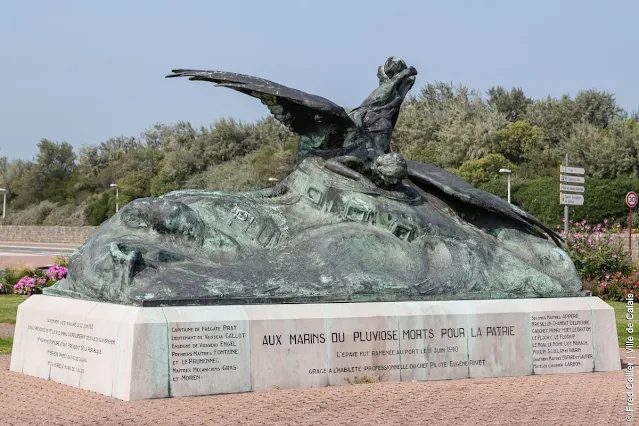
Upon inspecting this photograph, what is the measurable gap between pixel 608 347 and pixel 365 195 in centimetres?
290

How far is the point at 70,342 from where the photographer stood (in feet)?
29.2

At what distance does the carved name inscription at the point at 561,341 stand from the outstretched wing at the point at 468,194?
1.32 m

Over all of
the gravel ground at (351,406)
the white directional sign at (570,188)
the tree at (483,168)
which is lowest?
the gravel ground at (351,406)

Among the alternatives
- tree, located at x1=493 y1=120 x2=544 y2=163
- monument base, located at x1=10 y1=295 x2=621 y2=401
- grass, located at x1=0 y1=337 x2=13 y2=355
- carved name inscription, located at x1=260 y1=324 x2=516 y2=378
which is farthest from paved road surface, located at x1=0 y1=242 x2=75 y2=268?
tree, located at x1=493 y1=120 x2=544 y2=163

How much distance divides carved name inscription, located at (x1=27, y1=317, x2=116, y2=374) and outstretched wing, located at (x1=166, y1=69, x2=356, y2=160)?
9.26 ft

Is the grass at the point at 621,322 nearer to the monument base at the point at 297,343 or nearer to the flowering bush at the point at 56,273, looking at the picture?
the monument base at the point at 297,343

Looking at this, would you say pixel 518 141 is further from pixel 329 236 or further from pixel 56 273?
pixel 329 236

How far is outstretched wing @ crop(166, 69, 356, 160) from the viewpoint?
1020 cm

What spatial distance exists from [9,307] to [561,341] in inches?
491

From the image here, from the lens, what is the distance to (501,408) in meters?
7.73

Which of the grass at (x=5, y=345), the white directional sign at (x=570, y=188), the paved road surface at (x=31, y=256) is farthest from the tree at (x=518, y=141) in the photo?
the grass at (x=5, y=345)

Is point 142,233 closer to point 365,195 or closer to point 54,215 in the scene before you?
point 365,195

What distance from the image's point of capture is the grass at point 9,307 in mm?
16969

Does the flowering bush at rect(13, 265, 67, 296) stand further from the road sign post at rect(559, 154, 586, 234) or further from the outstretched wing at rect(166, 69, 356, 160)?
the road sign post at rect(559, 154, 586, 234)
